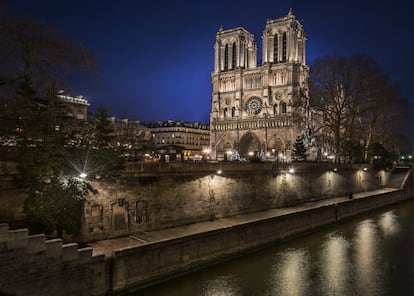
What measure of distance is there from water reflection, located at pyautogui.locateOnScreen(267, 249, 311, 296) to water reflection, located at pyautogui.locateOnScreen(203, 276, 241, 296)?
141 centimetres

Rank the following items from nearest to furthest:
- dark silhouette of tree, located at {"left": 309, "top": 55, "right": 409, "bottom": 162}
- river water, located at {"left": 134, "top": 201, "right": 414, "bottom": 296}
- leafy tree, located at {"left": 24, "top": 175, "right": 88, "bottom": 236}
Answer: leafy tree, located at {"left": 24, "top": 175, "right": 88, "bottom": 236}, river water, located at {"left": 134, "top": 201, "right": 414, "bottom": 296}, dark silhouette of tree, located at {"left": 309, "top": 55, "right": 409, "bottom": 162}

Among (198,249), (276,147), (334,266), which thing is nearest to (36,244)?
(198,249)

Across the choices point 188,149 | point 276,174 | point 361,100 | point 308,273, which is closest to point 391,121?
point 361,100

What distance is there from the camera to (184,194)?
828 inches

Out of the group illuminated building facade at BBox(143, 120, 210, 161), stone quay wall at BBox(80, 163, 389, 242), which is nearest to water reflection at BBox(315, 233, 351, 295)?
stone quay wall at BBox(80, 163, 389, 242)

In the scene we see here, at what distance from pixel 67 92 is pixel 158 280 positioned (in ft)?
27.5

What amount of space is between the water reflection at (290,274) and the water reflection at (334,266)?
0.73 meters

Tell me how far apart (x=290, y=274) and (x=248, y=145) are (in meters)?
64.2

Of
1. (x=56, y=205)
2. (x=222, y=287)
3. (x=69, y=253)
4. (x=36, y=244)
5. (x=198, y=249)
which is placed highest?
(x=56, y=205)

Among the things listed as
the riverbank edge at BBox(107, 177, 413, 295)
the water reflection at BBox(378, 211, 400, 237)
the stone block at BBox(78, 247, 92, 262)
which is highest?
the stone block at BBox(78, 247, 92, 262)

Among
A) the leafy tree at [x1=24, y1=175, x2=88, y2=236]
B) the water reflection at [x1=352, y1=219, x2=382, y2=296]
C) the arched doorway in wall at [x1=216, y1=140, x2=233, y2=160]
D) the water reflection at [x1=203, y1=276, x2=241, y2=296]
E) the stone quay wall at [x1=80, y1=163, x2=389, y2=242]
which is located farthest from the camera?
the arched doorway in wall at [x1=216, y1=140, x2=233, y2=160]

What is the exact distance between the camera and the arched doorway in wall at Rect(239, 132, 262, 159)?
78.8 meters

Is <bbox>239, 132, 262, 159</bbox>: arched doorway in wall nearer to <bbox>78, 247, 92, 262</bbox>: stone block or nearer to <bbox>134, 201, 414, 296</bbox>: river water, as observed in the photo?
<bbox>134, 201, 414, 296</bbox>: river water

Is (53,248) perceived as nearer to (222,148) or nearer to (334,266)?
(334,266)
